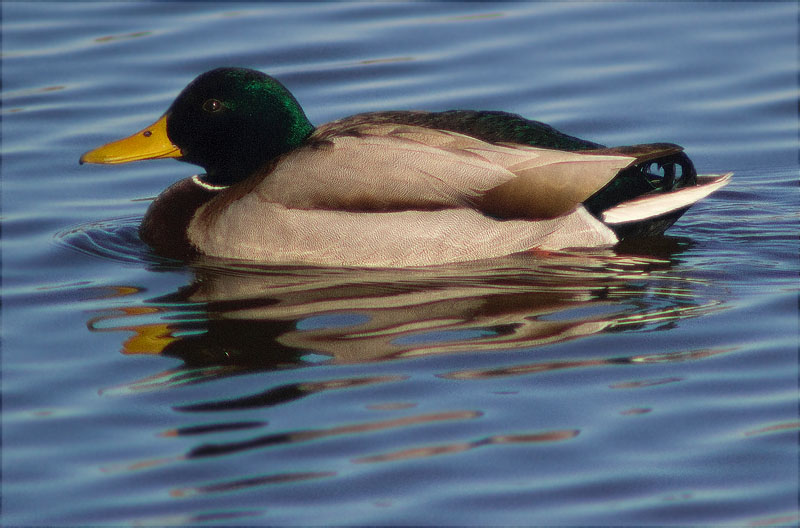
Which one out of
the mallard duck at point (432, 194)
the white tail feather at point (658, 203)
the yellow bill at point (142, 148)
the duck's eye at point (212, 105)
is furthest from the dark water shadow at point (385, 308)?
the duck's eye at point (212, 105)

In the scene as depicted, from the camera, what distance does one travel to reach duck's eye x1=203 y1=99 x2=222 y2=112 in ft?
26.6

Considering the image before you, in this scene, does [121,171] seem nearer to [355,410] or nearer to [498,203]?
[498,203]

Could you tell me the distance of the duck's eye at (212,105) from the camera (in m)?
8.12

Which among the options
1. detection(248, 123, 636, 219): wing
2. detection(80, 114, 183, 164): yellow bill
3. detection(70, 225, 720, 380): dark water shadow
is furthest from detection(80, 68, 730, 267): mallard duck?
detection(80, 114, 183, 164): yellow bill

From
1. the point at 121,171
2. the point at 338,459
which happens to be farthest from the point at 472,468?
the point at 121,171

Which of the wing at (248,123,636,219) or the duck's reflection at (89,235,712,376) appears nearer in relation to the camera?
the duck's reflection at (89,235,712,376)

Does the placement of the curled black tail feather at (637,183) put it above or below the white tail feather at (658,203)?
above

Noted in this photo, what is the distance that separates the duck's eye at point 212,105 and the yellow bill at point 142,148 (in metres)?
0.29

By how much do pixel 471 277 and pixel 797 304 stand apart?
1.71 meters

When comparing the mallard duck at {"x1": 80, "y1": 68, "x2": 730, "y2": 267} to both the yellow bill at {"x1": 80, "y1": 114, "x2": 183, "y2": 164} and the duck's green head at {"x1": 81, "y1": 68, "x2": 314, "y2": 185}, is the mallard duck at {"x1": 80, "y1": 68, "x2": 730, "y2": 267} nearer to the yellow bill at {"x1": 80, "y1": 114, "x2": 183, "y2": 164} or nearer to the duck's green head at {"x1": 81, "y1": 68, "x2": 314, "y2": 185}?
the duck's green head at {"x1": 81, "y1": 68, "x2": 314, "y2": 185}

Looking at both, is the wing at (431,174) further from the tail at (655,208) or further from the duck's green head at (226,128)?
the duck's green head at (226,128)

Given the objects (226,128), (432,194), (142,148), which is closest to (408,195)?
(432,194)

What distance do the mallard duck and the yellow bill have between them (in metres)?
0.50

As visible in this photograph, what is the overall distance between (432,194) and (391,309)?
3.03 ft
